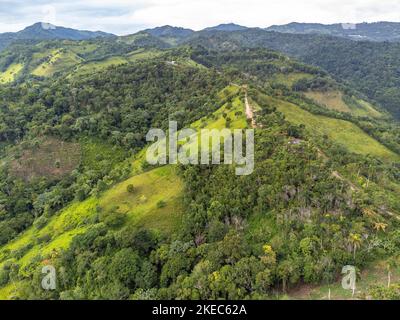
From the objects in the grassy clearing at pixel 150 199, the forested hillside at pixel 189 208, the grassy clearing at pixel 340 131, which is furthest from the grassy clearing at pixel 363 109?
the grassy clearing at pixel 150 199

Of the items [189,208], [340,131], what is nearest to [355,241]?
[189,208]

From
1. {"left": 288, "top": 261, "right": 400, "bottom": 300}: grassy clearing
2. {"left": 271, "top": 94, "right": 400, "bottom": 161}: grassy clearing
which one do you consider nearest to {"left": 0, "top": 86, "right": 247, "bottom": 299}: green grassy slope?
{"left": 288, "top": 261, "right": 400, "bottom": 300}: grassy clearing

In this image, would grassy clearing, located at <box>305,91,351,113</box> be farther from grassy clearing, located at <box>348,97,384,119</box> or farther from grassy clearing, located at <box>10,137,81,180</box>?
grassy clearing, located at <box>10,137,81,180</box>

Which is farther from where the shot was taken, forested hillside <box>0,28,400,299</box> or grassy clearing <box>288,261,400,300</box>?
forested hillside <box>0,28,400,299</box>

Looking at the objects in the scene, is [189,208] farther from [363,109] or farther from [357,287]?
[363,109]

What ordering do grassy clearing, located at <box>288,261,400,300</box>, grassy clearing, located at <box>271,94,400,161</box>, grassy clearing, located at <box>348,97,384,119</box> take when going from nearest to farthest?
grassy clearing, located at <box>288,261,400,300</box> < grassy clearing, located at <box>271,94,400,161</box> < grassy clearing, located at <box>348,97,384,119</box>

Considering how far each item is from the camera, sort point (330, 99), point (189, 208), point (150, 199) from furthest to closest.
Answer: point (330, 99) < point (150, 199) < point (189, 208)
